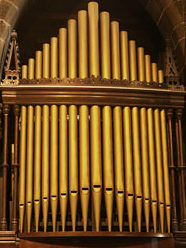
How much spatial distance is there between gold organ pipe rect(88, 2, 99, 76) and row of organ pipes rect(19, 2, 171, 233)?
2 centimetres

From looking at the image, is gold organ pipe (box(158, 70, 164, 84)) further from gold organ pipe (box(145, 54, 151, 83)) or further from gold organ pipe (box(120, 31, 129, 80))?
gold organ pipe (box(120, 31, 129, 80))

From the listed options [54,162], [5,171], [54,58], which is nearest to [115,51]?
[54,58]

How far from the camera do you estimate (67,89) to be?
8812 mm

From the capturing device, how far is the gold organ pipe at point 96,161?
8242 mm

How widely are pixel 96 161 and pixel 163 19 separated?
3.02 m

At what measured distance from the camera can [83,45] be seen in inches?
358

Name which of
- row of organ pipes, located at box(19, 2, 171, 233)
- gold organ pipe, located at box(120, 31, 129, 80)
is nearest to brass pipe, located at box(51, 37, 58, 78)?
row of organ pipes, located at box(19, 2, 171, 233)

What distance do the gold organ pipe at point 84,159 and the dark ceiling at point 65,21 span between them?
6.78ft

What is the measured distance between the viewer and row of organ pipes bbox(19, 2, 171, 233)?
8297mm

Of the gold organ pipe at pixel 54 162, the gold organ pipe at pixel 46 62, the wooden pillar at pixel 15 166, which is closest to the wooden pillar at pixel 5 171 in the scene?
the wooden pillar at pixel 15 166

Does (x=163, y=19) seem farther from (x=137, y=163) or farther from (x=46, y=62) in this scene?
(x=137, y=163)

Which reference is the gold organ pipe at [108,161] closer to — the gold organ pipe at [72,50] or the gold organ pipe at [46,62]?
the gold organ pipe at [72,50]

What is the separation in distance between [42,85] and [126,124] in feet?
4.47

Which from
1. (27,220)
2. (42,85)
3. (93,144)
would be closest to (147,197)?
(93,144)
